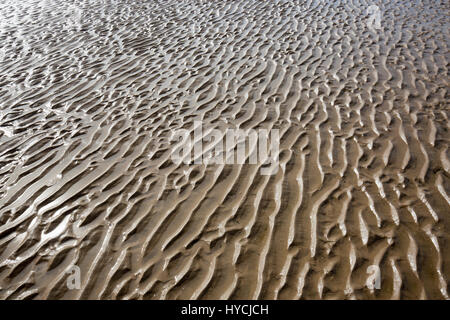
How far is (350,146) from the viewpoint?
4.77 meters

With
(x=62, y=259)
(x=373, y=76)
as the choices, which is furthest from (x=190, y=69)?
(x=62, y=259)

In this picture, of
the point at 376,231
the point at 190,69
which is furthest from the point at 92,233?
the point at 190,69

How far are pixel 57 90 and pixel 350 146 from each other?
512cm

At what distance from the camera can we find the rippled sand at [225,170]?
332 cm

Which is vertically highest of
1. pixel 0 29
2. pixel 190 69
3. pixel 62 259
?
pixel 0 29

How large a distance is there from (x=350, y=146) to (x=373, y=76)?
2469 mm

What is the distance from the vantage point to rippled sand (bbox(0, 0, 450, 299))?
332cm

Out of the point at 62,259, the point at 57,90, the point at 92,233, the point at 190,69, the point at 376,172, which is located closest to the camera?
the point at 62,259

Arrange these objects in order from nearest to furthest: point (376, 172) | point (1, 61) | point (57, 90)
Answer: point (376, 172) → point (57, 90) → point (1, 61)

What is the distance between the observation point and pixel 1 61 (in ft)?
24.4

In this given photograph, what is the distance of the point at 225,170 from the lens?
450cm

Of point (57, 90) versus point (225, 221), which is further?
point (57, 90)

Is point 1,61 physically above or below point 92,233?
above
